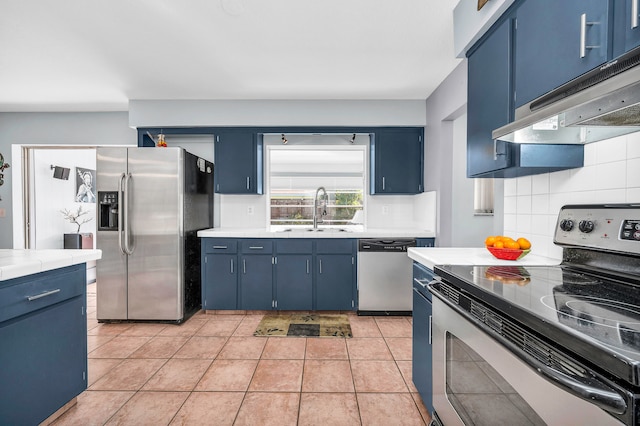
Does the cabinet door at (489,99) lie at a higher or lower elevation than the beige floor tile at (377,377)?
higher

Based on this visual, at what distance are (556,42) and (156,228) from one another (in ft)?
11.0

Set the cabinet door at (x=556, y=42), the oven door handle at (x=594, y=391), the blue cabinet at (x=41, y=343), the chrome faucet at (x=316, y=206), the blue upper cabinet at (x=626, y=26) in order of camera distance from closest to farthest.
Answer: the oven door handle at (x=594, y=391) < the blue upper cabinet at (x=626, y=26) < the cabinet door at (x=556, y=42) < the blue cabinet at (x=41, y=343) < the chrome faucet at (x=316, y=206)

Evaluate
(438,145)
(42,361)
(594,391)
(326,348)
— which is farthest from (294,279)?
(594,391)

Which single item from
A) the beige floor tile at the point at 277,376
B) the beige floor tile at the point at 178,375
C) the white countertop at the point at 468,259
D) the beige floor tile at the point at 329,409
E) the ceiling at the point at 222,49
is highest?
the ceiling at the point at 222,49

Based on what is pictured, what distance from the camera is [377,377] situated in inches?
88.4

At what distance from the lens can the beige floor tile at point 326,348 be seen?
8.43ft

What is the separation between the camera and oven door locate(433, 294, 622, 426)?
0.70m

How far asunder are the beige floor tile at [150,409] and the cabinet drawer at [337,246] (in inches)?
73.7

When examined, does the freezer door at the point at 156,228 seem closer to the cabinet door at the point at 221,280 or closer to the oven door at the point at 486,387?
the cabinet door at the point at 221,280

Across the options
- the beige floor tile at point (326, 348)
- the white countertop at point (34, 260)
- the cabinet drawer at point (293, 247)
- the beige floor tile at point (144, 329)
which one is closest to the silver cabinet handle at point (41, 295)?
the white countertop at point (34, 260)

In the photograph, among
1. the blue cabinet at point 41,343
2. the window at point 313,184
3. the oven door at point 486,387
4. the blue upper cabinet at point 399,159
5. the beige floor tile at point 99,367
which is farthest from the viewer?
the window at point 313,184

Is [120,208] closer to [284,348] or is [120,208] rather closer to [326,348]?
[284,348]

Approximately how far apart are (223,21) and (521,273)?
2402 mm

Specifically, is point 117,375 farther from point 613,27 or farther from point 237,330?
point 613,27
